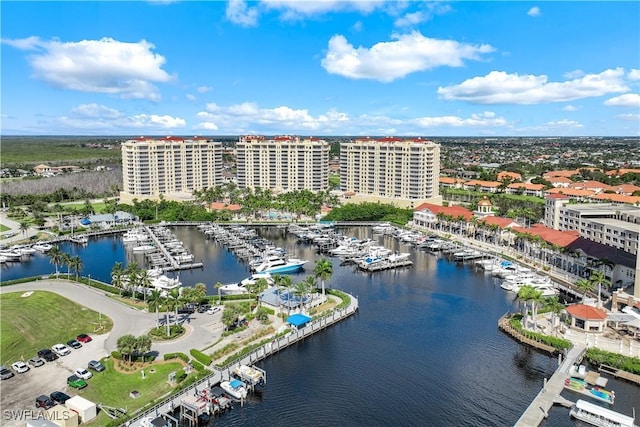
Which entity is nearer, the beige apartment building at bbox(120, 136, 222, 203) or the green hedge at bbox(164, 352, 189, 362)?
the green hedge at bbox(164, 352, 189, 362)

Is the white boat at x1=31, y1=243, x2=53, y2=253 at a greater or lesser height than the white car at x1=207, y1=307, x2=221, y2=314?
greater

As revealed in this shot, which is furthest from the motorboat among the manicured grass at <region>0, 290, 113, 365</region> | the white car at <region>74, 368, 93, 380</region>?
the white car at <region>74, 368, 93, 380</region>

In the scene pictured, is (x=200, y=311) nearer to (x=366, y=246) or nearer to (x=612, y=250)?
(x=366, y=246)

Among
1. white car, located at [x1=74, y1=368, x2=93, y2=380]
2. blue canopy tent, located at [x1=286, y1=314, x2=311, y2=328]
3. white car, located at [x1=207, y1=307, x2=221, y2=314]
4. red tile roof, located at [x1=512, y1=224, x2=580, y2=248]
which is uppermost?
red tile roof, located at [x1=512, y1=224, x2=580, y2=248]

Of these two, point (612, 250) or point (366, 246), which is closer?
point (612, 250)

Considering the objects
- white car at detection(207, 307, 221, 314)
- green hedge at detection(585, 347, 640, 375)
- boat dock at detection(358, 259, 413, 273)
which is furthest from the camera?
boat dock at detection(358, 259, 413, 273)

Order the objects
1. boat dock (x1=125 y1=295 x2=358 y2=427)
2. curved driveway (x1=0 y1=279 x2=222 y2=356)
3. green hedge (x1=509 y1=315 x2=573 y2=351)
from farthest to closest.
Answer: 1. curved driveway (x1=0 y1=279 x2=222 y2=356)
2. green hedge (x1=509 y1=315 x2=573 y2=351)
3. boat dock (x1=125 y1=295 x2=358 y2=427)

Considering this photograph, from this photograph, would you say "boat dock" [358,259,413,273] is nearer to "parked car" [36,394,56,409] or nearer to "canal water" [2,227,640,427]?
"canal water" [2,227,640,427]

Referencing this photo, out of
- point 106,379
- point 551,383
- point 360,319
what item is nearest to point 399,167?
point 360,319
